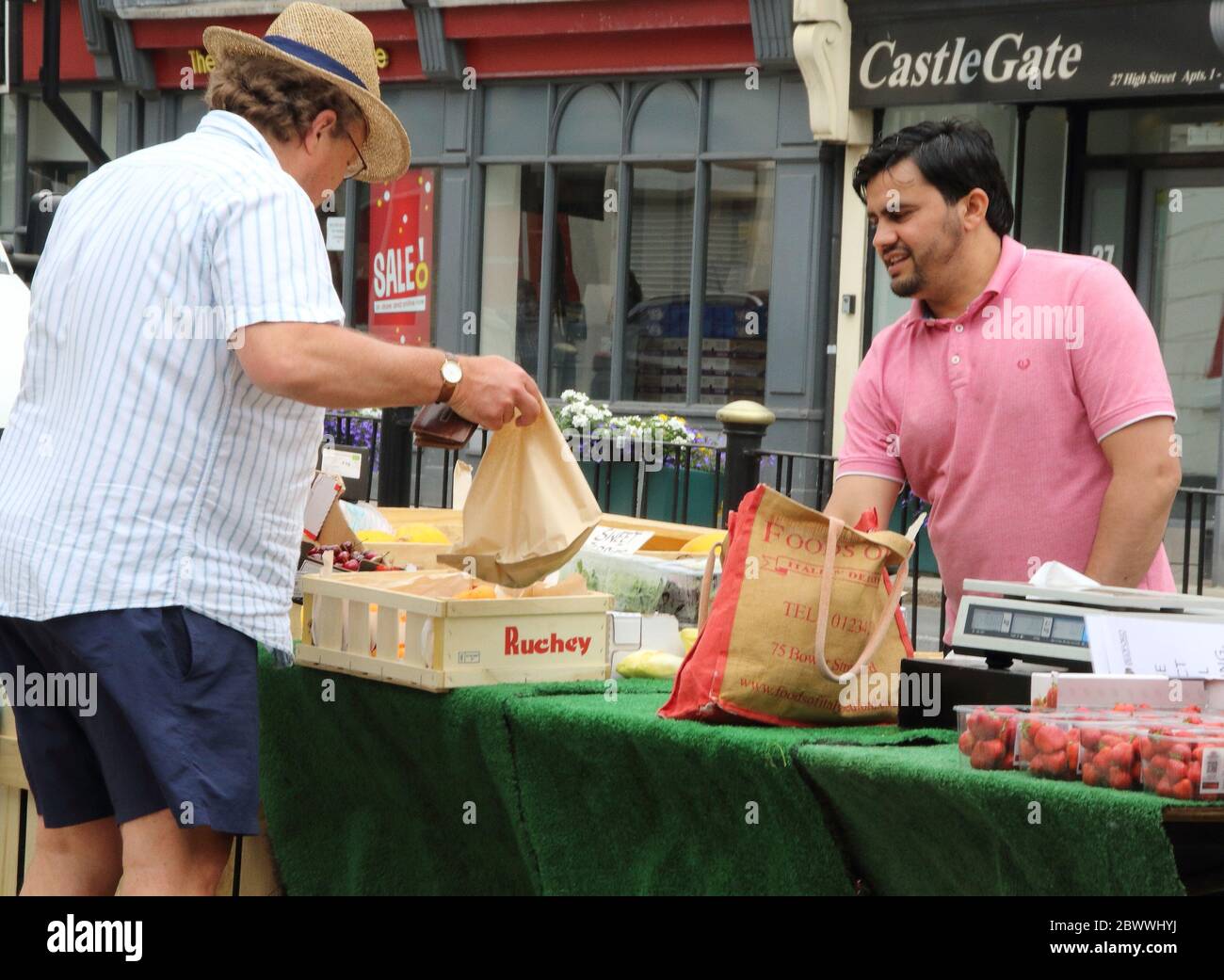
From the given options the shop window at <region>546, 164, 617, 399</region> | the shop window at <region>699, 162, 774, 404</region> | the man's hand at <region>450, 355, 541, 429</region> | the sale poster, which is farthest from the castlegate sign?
the man's hand at <region>450, 355, 541, 429</region>

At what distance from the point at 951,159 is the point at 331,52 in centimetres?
138

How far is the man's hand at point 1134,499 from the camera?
12.1 ft

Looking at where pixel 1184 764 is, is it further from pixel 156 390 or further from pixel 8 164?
pixel 8 164

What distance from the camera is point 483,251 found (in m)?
15.1

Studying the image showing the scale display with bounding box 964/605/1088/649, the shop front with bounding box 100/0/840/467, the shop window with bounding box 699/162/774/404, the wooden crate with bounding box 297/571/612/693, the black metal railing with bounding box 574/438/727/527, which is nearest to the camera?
the scale display with bounding box 964/605/1088/649

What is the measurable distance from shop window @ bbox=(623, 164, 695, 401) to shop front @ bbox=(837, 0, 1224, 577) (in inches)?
68.5

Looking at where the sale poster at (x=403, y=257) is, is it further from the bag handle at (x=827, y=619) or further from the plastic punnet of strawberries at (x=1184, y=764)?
the plastic punnet of strawberries at (x=1184, y=764)

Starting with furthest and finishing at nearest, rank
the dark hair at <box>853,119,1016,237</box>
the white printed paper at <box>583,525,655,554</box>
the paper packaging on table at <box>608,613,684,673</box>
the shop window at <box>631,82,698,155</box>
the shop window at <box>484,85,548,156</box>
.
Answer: the shop window at <box>484,85,548,156</box> → the shop window at <box>631,82,698,155</box> → the white printed paper at <box>583,525,655,554</box> → the paper packaging on table at <box>608,613,684,673</box> → the dark hair at <box>853,119,1016,237</box>

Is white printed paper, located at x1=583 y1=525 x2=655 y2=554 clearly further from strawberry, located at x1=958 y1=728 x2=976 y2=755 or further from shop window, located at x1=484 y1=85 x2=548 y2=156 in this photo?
shop window, located at x1=484 y1=85 x2=548 y2=156

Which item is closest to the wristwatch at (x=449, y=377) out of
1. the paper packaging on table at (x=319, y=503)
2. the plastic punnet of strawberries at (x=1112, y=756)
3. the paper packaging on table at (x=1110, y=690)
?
the paper packaging on table at (x=1110, y=690)

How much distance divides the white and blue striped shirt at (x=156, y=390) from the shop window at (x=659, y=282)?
11025mm

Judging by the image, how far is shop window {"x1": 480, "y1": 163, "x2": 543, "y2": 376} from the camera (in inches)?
585
